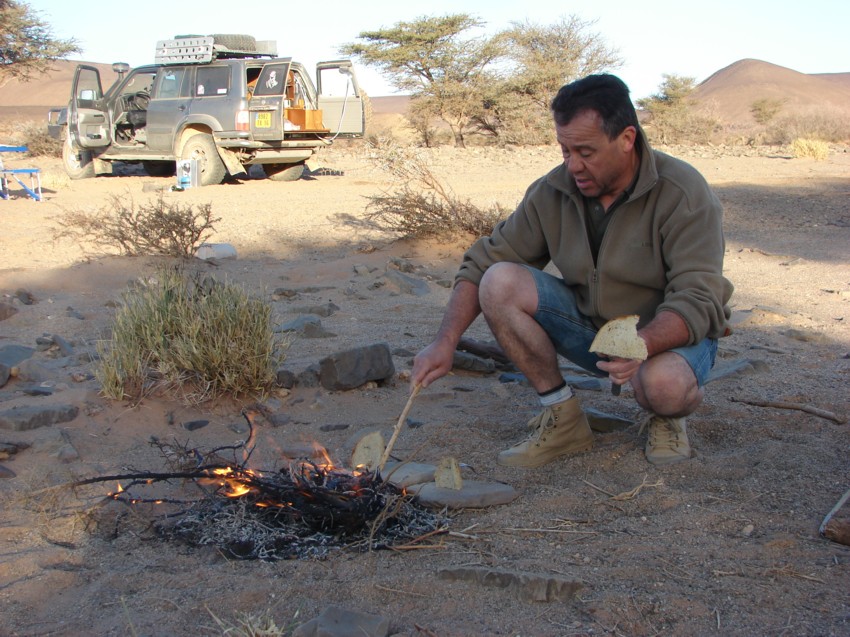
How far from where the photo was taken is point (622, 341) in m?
2.50

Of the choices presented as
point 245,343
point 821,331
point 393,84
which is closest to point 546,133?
point 393,84

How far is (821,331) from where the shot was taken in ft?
15.8

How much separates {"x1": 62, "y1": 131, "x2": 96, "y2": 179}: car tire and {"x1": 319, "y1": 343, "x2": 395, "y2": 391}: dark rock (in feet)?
39.2

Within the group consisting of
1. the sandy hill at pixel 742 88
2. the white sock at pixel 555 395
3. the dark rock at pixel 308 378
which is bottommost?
the dark rock at pixel 308 378

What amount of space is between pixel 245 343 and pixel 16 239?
4.86 metres

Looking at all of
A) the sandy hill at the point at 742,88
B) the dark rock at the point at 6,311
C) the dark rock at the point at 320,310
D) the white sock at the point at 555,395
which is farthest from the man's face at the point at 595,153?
the sandy hill at the point at 742,88

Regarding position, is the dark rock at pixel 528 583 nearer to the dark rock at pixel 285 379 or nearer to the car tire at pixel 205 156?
the dark rock at pixel 285 379

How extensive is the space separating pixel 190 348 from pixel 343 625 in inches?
78.9

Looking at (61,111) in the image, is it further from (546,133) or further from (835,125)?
(835,125)

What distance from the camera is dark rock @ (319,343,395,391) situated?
150 inches

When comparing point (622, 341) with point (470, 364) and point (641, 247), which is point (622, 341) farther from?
point (470, 364)

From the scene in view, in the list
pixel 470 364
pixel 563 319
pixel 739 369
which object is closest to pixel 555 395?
pixel 563 319

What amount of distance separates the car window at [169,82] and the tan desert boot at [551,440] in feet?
36.6

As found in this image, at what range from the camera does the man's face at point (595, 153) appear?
2.69 meters
